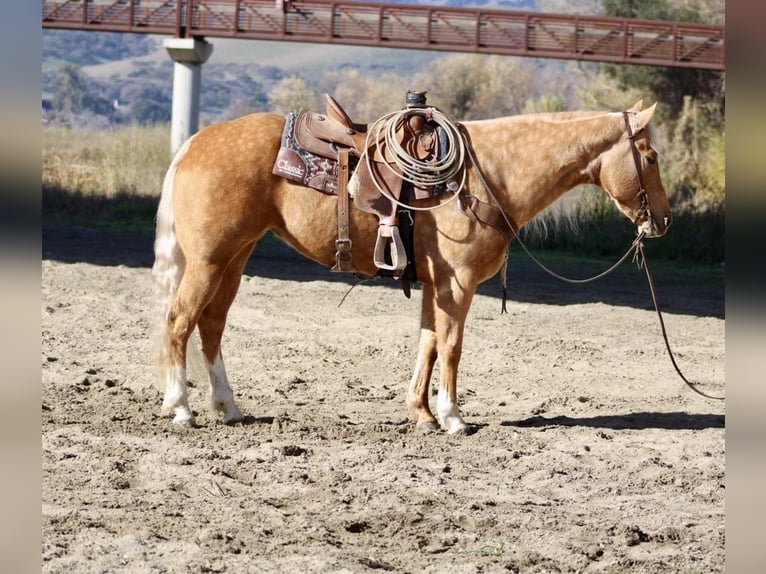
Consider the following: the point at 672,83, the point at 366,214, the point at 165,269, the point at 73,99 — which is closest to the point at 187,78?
the point at 672,83

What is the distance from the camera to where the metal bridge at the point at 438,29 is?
70.1 feet

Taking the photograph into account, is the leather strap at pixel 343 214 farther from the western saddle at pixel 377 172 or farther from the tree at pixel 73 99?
the tree at pixel 73 99

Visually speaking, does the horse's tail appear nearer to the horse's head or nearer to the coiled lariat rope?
the coiled lariat rope

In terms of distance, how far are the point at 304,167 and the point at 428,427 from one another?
1.77m

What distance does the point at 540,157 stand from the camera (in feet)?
20.0

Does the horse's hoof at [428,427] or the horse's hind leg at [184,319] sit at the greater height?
the horse's hind leg at [184,319]

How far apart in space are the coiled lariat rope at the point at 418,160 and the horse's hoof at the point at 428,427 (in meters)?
1.35

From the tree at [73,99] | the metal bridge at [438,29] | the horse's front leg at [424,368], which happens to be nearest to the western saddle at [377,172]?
the horse's front leg at [424,368]

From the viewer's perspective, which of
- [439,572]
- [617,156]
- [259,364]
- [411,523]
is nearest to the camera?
[439,572]

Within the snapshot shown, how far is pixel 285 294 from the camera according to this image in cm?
1098

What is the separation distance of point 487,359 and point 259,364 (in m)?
1.93

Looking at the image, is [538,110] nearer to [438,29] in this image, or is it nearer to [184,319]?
[438,29]
